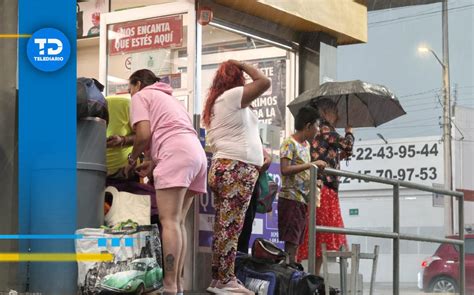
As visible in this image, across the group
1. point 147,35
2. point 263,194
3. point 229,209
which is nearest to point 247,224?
point 263,194

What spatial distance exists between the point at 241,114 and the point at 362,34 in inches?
160

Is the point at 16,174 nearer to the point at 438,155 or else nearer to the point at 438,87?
the point at 438,155

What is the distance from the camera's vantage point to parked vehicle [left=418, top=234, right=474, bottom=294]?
8.87 meters

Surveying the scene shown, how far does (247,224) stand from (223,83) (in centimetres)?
96

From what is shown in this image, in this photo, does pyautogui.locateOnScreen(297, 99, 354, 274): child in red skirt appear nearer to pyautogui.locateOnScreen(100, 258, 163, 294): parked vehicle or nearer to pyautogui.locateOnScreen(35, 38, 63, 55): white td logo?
pyautogui.locateOnScreen(100, 258, 163, 294): parked vehicle

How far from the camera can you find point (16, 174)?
4520mm

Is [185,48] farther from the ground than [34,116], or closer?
farther from the ground

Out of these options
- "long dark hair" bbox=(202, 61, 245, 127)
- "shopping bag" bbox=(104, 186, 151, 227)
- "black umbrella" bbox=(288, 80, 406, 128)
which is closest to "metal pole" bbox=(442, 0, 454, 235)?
"black umbrella" bbox=(288, 80, 406, 128)

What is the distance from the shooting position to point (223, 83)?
6016 millimetres

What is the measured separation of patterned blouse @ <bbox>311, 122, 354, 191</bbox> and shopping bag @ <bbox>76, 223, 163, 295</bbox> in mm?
2175

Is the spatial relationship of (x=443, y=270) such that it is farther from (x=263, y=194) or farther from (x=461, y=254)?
→ (x=263, y=194)

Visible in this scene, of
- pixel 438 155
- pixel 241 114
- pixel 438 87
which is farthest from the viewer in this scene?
pixel 438 87

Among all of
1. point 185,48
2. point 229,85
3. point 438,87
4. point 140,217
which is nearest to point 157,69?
point 185,48

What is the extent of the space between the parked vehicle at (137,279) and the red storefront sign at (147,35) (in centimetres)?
304
